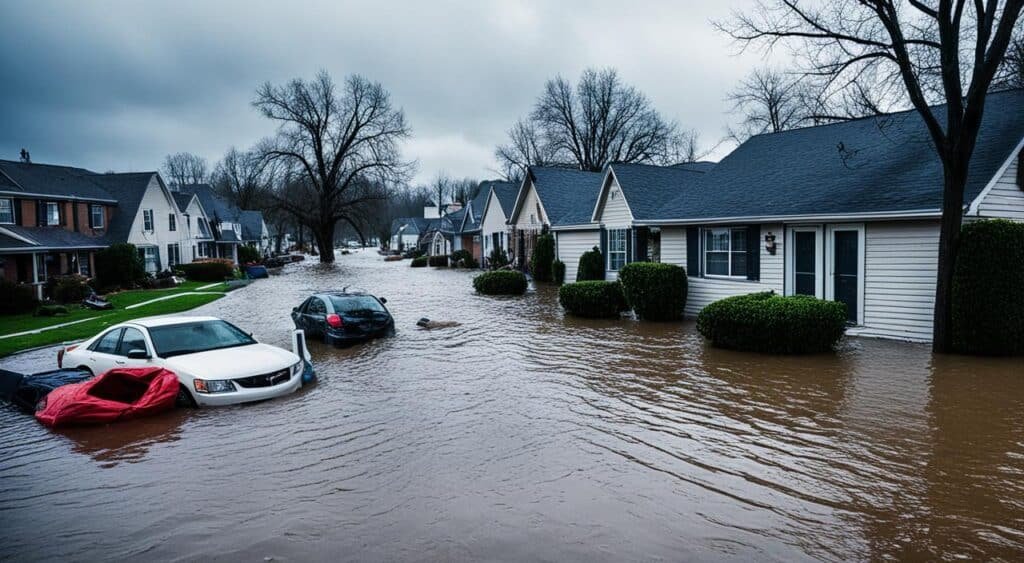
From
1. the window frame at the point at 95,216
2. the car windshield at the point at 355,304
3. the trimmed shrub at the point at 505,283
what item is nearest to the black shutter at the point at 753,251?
the car windshield at the point at 355,304

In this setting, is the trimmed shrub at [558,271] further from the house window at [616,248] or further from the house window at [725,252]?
the house window at [725,252]

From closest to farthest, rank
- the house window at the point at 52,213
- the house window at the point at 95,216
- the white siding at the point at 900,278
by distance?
the white siding at the point at 900,278 < the house window at the point at 52,213 < the house window at the point at 95,216

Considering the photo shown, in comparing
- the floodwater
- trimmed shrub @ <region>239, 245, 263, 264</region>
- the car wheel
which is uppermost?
trimmed shrub @ <region>239, 245, 263, 264</region>

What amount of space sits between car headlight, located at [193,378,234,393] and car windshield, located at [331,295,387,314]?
19.4ft

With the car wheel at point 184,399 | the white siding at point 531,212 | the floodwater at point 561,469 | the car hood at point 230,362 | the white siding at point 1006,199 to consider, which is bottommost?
the floodwater at point 561,469

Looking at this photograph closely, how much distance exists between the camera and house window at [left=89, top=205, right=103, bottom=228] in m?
37.9

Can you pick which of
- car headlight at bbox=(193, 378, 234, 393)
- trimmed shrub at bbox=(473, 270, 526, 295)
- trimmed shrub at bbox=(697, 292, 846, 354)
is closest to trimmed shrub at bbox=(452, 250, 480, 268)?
trimmed shrub at bbox=(473, 270, 526, 295)

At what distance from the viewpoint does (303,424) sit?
9430mm

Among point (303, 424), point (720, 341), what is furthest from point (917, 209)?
point (303, 424)

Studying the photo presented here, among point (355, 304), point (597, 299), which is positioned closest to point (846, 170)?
point (597, 299)

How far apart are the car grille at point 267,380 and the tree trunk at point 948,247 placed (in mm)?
12822

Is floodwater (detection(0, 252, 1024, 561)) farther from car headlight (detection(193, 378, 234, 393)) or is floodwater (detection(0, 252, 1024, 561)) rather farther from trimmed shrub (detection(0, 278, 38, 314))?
trimmed shrub (detection(0, 278, 38, 314))

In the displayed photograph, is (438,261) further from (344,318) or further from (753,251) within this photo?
(753,251)

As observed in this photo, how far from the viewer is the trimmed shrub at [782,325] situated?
1319 centimetres
